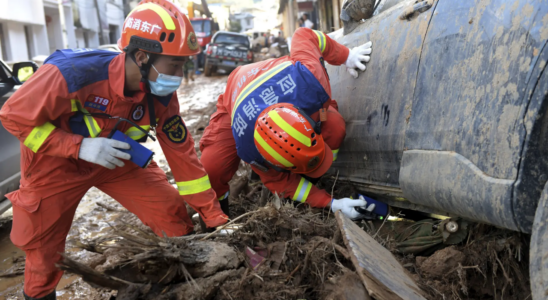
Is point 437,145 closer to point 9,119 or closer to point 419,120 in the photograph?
point 419,120

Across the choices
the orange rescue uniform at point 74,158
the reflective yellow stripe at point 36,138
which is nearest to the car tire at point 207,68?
the orange rescue uniform at point 74,158

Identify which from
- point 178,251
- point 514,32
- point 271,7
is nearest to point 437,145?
point 514,32

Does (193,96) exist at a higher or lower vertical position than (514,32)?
lower

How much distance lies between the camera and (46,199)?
2.52 metres

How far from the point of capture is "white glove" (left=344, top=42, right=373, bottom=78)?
2.92 metres

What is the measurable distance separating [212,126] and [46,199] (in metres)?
1.47

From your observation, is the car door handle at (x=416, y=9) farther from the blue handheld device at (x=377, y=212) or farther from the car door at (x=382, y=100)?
the blue handheld device at (x=377, y=212)

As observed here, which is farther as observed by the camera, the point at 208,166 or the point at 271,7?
the point at 271,7

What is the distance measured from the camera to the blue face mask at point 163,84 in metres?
2.63

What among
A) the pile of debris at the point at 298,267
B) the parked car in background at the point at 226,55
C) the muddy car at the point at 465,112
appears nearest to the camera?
the muddy car at the point at 465,112

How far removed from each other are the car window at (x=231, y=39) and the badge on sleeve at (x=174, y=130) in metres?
15.8

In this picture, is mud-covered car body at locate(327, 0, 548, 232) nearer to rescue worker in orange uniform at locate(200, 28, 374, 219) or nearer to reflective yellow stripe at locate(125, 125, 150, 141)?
rescue worker in orange uniform at locate(200, 28, 374, 219)

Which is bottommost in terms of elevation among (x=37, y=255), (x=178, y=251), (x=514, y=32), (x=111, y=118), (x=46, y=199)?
(x=37, y=255)

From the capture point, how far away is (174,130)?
2922mm
